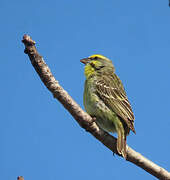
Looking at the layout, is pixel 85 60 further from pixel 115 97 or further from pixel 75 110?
pixel 75 110

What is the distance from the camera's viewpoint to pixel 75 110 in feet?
14.2

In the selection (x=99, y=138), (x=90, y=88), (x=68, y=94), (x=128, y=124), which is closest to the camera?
(x=68, y=94)

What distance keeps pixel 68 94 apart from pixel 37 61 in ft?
2.27

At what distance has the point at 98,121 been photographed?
19.4 ft

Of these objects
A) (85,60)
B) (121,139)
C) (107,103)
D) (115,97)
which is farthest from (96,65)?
(121,139)

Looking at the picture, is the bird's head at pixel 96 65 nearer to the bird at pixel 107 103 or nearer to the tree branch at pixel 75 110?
the bird at pixel 107 103

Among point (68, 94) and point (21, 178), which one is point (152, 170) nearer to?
point (68, 94)

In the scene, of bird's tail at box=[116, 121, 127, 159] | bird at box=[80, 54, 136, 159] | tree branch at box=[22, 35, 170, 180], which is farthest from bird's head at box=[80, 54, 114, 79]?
tree branch at box=[22, 35, 170, 180]

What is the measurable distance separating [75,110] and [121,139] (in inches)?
51.4

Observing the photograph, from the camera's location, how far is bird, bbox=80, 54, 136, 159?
18.8ft

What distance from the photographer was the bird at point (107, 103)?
574 centimetres

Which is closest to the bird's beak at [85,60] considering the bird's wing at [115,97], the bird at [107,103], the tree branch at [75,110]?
the bird at [107,103]

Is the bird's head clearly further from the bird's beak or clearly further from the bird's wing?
the bird's wing

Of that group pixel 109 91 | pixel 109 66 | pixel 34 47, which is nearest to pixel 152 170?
pixel 109 91
